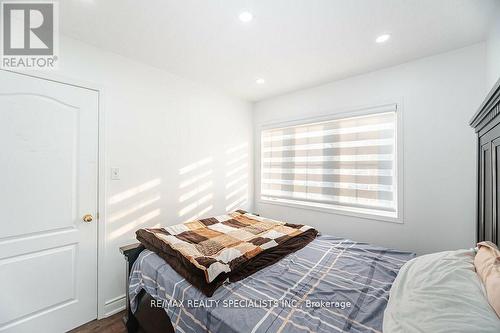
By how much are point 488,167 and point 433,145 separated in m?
1.07

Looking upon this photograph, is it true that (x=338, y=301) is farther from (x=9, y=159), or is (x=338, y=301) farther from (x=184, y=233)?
(x=9, y=159)

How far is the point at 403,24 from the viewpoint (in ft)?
5.42

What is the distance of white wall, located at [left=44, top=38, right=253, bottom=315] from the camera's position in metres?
2.06

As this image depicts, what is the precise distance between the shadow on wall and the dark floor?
740 millimetres

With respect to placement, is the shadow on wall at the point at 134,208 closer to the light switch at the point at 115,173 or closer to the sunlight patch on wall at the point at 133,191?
the sunlight patch on wall at the point at 133,191

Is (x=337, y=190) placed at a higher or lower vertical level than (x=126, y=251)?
higher

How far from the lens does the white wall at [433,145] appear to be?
1931 millimetres

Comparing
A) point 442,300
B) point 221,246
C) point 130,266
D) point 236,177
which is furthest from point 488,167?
point 236,177

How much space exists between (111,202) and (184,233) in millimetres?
793

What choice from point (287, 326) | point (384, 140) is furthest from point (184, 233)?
point (384, 140)

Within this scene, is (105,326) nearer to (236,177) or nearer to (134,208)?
(134,208)

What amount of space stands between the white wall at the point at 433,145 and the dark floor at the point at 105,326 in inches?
102

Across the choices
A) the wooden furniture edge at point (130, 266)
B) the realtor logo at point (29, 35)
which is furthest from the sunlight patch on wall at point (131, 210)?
the realtor logo at point (29, 35)

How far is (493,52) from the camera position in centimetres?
158
